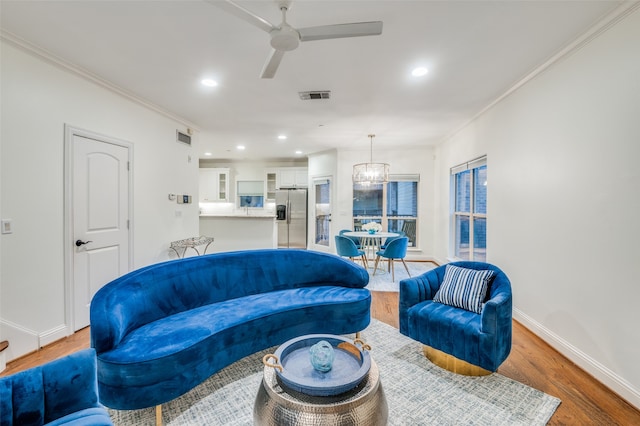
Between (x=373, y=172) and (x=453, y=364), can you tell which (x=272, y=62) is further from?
(x=373, y=172)

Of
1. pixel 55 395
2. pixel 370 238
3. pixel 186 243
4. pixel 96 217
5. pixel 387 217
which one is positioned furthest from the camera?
pixel 387 217

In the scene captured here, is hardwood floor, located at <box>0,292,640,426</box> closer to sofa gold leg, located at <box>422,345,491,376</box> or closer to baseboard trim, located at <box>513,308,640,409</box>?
baseboard trim, located at <box>513,308,640,409</box>

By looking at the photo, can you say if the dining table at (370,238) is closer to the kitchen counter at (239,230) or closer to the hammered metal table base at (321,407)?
the kitchen counter at (239,230)

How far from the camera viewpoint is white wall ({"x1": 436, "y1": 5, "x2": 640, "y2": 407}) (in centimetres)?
190

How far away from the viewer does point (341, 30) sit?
1782mm

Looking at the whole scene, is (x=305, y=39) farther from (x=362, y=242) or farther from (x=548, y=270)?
(x=362, y=242)

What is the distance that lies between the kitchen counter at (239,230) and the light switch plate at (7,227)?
3.16 m

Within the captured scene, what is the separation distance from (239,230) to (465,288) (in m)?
4.29

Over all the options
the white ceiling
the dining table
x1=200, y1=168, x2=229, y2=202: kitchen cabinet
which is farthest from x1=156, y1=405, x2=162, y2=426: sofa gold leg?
x1=200, y1=168, x2=229, y2=202: kitchen cabinet

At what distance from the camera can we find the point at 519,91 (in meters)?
A: 3.09

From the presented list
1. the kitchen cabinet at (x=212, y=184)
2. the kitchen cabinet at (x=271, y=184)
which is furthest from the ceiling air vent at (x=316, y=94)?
the kitchen cabinet at (x=212, y=184)

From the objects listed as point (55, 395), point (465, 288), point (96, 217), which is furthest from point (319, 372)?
point (96, 217)

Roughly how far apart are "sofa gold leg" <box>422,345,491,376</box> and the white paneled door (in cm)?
350

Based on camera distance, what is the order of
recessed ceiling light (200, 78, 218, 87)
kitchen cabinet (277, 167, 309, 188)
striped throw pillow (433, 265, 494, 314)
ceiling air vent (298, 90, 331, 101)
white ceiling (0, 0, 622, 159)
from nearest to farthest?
white ceiling (0, 0, 622, 159) → striped throw pillow (433, 265, 494, 314) → recessed ceiling light (200, 78, 218, 87) → ceiling air vent (298, 90, 331, 101) → kitchen cabinet (277, 167, 309, 188)
